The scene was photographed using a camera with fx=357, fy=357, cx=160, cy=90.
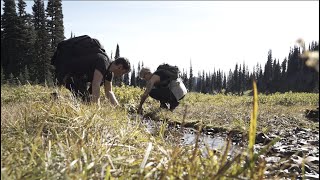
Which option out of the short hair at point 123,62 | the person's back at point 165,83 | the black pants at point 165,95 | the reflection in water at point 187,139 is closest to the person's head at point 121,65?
the short hair at point 123,62

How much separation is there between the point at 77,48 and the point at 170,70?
3929mm

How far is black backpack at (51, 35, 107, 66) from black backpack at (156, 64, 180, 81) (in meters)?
3.45

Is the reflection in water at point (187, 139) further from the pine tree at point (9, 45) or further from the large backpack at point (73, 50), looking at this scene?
the large backpack at point (73, 50)

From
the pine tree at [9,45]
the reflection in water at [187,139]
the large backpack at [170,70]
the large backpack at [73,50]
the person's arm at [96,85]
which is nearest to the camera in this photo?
the reflection in water at [187,139]

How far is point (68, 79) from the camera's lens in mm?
7406

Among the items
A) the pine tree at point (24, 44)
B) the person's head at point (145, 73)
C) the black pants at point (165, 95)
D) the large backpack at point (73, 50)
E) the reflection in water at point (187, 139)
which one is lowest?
the reflection in water at point (187, 139)

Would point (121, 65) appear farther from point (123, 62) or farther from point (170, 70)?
point (170, 70)

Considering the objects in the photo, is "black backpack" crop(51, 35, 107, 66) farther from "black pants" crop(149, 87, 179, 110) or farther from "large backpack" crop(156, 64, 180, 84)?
"black pants" crop(149, 87, 179, 110)

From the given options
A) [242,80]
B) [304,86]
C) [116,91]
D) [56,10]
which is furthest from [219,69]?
[116,91]

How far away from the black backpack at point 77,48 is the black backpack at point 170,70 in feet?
11.3

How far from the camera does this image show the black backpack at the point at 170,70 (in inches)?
411

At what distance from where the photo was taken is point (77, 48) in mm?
7145

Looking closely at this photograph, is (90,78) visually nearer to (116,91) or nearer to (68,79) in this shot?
(68,79)

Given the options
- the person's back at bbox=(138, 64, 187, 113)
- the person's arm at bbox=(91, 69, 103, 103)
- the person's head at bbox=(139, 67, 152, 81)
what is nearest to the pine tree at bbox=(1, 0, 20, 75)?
the person's arm at bbox=(91, 69, 103, 103)
